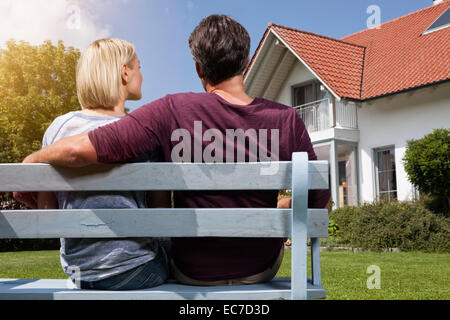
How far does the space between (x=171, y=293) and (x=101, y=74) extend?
960 millimetres

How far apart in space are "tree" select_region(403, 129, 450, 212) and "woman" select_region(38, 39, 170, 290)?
12.0 meters

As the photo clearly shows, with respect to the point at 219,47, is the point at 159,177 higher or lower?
lower

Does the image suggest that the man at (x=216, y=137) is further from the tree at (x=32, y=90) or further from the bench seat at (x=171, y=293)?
the tree at (x=32, y=90)

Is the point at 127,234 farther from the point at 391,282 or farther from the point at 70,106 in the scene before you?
the point at 70,106

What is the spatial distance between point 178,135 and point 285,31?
760 inches

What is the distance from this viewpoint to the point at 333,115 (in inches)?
727

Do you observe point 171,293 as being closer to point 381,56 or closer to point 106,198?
point 106,198

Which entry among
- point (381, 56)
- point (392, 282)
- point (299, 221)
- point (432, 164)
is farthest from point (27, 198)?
point (381, 56)

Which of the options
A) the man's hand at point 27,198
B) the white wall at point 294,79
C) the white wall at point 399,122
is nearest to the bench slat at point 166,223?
the man's hand at point 27,198

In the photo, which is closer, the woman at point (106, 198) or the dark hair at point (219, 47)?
the woman at point (106, 198)

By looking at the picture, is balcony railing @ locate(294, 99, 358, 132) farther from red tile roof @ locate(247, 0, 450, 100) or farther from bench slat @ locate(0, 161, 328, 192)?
bench slat @ locate(0, 161, 328, 192)

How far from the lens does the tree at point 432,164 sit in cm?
1274

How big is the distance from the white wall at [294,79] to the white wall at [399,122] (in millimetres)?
3286

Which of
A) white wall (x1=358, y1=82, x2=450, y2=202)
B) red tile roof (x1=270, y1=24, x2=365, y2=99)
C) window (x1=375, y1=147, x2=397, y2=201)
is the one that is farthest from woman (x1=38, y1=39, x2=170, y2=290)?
window (x1=375, y1=147, x2=397, y2=201)
